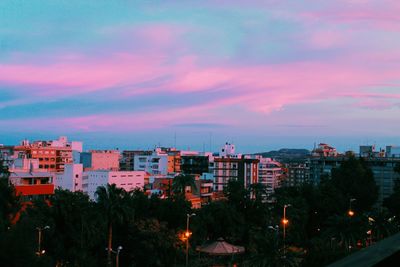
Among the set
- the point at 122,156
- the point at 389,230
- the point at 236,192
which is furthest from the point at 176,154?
the point at 389,230

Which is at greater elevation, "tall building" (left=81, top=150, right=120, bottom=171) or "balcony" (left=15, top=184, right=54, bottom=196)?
"tall building" (left=81, top=150, right=120, bottom=171)

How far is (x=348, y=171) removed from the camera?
6781 centimetres

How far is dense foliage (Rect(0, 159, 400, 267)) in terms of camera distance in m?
35.0

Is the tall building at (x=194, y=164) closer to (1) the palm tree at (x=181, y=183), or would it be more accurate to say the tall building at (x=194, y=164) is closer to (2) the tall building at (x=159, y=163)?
(2) the tall building at (x=159, y=163)

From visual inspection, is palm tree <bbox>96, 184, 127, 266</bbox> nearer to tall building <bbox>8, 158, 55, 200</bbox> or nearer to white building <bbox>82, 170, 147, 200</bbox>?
tall building <bbox>8, 158, 55, 200</bbox>

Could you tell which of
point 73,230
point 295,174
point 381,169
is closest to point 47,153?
point 381,169

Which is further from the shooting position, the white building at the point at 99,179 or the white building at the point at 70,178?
the white building at the point at 99,179

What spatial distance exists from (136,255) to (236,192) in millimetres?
14780

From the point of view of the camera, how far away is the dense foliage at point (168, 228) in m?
35.0

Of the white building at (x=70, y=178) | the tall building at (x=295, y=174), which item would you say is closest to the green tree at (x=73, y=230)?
the white building at (x=70, y=178)

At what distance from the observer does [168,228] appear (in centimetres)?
4306

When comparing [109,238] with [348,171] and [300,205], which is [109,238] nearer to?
[300,205]

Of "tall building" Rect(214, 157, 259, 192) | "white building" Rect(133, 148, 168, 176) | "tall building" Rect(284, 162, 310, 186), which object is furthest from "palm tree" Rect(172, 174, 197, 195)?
"tall building" Rect(284, 162, 310, 186)

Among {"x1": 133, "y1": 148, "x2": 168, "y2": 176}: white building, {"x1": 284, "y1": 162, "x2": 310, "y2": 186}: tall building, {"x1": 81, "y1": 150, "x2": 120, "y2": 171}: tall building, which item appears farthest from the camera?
{"x1": 284, "y1": 162, "x2": 310, "y2": 186}: tall building
